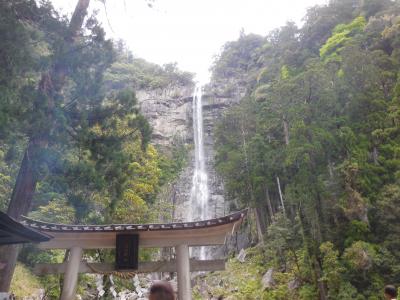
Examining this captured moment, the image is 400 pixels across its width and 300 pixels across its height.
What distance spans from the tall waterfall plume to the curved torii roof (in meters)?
16.6

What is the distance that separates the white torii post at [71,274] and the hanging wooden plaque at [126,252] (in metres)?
0.72

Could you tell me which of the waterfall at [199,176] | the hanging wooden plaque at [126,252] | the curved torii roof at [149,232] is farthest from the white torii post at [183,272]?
the waterfall at [199,176]

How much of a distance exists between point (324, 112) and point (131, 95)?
26.4ft

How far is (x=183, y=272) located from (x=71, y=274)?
200 centimetres

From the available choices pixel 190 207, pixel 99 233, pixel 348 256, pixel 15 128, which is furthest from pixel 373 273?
pixel 190 207

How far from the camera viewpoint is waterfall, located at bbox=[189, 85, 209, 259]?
76.6 feet

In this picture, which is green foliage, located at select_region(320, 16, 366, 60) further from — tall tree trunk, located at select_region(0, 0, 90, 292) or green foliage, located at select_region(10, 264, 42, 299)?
green foliage, located at select_region(10, 264, 42, 299)

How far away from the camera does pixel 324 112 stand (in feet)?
41.7

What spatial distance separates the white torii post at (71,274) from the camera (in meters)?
5.81

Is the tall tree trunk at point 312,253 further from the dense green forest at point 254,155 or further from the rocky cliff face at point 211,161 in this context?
the rocky cliff face at point 211,161

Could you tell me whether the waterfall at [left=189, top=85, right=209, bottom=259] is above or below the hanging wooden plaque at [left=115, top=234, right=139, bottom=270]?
above

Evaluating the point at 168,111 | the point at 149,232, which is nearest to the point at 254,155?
the point at 149,232

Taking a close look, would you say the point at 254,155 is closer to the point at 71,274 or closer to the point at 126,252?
the point at 126,252

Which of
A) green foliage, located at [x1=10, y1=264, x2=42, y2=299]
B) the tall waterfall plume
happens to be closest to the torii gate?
green foliage, located at [x1=10, y1=264, x2=42, y2=299]
